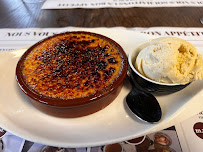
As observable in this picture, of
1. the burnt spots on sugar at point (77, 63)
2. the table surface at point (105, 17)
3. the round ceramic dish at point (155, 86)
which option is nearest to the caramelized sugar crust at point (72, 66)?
the burnt spots on sugar at point (77, 63)

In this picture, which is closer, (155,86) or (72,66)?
(155,86)

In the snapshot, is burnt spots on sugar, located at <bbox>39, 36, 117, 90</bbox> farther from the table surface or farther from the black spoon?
the table surface

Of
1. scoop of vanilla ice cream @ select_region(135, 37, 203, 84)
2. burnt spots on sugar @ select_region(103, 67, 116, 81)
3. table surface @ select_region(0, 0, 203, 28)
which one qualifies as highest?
scoop of vanilla ice cream @ select_region(135, 37, 203, 84)

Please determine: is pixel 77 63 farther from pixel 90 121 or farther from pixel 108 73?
pixel 90 121

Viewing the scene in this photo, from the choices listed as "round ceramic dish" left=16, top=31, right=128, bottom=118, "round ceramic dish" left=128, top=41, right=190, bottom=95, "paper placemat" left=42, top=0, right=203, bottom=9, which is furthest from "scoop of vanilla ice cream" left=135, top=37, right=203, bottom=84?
"paper placemat" left=42, top=0, right=203, bottom=9

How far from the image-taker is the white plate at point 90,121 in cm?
69

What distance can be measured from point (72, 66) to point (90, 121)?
0.32m

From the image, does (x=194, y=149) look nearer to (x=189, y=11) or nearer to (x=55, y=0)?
(x=189, y=11)

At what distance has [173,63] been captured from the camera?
0.77m

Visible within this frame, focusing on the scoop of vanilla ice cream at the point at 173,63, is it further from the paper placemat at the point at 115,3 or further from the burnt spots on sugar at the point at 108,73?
the paper placemat at the point at 115,3

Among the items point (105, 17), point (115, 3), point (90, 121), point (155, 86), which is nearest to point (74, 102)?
point (90, 121)

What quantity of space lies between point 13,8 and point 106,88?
177cm

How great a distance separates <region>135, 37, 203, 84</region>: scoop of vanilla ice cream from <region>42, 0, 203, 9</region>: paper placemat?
1.17m

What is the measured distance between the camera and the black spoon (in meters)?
0.74
